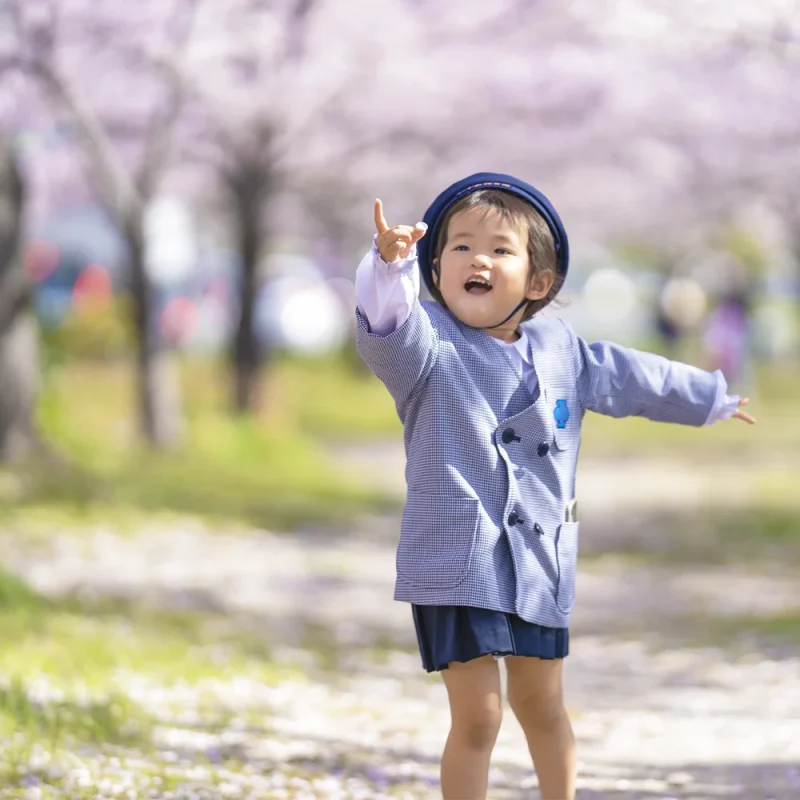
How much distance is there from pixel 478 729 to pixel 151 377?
29.9ft

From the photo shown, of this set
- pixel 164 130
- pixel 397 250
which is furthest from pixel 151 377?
pixel 397 250

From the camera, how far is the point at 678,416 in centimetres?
355

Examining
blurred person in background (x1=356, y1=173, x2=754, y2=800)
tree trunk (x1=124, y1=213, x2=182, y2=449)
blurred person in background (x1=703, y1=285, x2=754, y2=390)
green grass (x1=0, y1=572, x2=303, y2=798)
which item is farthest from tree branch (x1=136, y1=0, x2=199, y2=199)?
blurred person in background (x1=703, y1=285, x2=754, y2=390)

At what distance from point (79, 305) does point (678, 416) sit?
20741 millimetres

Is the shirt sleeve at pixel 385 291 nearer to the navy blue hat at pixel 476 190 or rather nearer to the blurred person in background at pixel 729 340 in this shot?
the navy blue hat at pixel 476 190

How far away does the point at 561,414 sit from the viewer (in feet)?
11.1

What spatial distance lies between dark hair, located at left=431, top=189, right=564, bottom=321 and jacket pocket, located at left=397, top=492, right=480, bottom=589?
51cm

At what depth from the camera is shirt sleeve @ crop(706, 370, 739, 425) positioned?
3559 mm

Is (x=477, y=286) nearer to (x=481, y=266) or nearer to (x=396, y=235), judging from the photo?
(x=481, y=266)

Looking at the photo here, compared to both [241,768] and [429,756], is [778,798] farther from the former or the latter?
[241,768]

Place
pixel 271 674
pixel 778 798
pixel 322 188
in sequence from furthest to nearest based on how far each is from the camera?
pixel 322 188 < pixel 271 674 < pixel 778 798

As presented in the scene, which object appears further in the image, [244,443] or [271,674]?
[244,443]

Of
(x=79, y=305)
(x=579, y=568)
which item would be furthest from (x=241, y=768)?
(x=79, y=305)

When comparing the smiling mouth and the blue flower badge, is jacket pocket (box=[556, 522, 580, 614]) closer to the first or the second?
the blue flower badge
